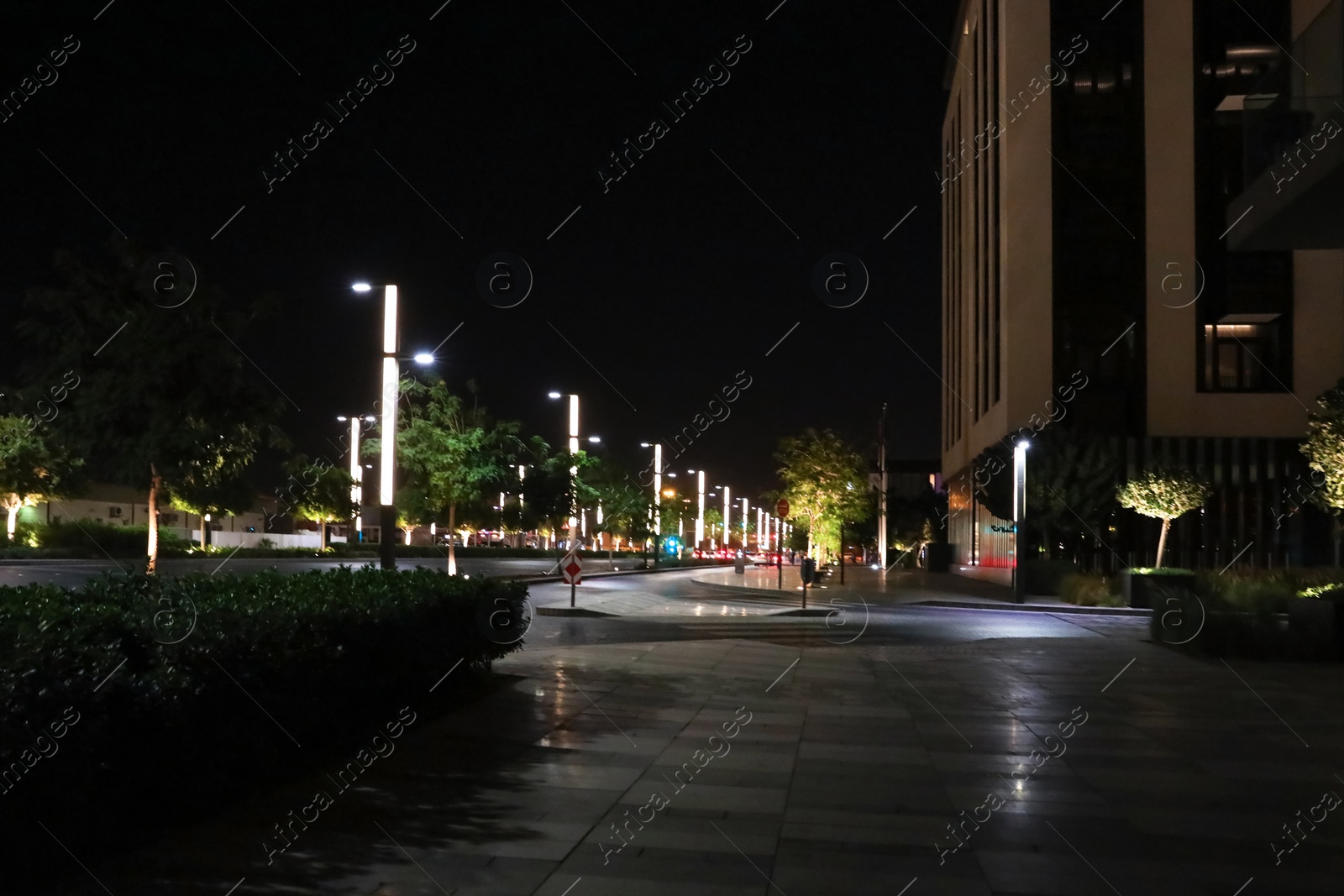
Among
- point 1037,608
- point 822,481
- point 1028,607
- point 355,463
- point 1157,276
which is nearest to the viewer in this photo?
point 1037,608

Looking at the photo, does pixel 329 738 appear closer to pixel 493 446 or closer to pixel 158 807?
pixel 158 807

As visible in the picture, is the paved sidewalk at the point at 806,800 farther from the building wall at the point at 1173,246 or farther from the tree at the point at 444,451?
the building wall at the point at 1173,246

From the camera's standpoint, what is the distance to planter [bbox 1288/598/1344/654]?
706 inches

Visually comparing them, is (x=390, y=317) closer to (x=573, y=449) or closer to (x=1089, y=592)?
(x=1089, y=592)

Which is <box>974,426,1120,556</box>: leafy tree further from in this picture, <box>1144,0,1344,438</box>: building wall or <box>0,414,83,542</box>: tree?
<box>0,414,83,542</box>: tree

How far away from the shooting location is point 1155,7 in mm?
43312

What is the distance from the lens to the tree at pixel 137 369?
13594mm

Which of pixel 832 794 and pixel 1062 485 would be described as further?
pixel 1062 485

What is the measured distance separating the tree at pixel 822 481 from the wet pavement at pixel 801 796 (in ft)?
119

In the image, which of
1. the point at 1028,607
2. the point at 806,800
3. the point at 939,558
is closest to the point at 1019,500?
the point at 1028,607

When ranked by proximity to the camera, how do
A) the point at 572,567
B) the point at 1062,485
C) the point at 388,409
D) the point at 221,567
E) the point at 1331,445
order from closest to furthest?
the point at 388,409
the point at 1331,445
the point at 572,567
the point at 221,567
the point at 1062,485

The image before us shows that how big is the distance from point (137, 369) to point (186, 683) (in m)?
7.96

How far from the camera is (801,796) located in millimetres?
8289

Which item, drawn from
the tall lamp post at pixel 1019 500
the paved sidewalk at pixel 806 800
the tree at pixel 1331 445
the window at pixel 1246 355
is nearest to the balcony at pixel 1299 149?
the paved sidewalk at pixel 806 800
